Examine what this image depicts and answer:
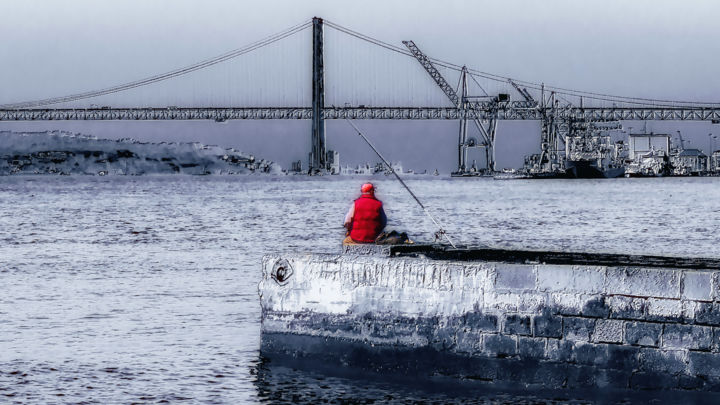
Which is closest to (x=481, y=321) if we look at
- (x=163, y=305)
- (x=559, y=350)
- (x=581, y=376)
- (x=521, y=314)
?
(x=521, y=314)

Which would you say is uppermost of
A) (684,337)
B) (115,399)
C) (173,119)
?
(173,119)

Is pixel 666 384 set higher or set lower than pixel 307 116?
lower

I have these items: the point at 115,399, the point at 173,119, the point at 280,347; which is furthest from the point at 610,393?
Answer: the point at 173,119

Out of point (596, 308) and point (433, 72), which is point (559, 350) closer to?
point (596, 308)

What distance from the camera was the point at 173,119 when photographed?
119125 mm

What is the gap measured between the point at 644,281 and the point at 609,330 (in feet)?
1.65

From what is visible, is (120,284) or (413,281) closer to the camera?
(413,281)

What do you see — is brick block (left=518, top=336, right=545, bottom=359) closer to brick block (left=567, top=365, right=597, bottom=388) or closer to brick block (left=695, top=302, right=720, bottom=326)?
brick block (left=567, top=365, right=597, bottom=388)

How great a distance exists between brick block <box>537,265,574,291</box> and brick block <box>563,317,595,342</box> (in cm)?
27

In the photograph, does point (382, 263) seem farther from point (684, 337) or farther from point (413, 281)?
point (684, 337)

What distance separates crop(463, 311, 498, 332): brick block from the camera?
9.84 m

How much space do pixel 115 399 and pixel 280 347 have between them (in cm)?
165

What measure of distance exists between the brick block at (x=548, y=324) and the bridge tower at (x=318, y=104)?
109614 mm

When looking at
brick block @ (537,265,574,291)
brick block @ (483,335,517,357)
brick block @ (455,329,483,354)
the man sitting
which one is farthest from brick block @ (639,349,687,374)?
the man sitting
